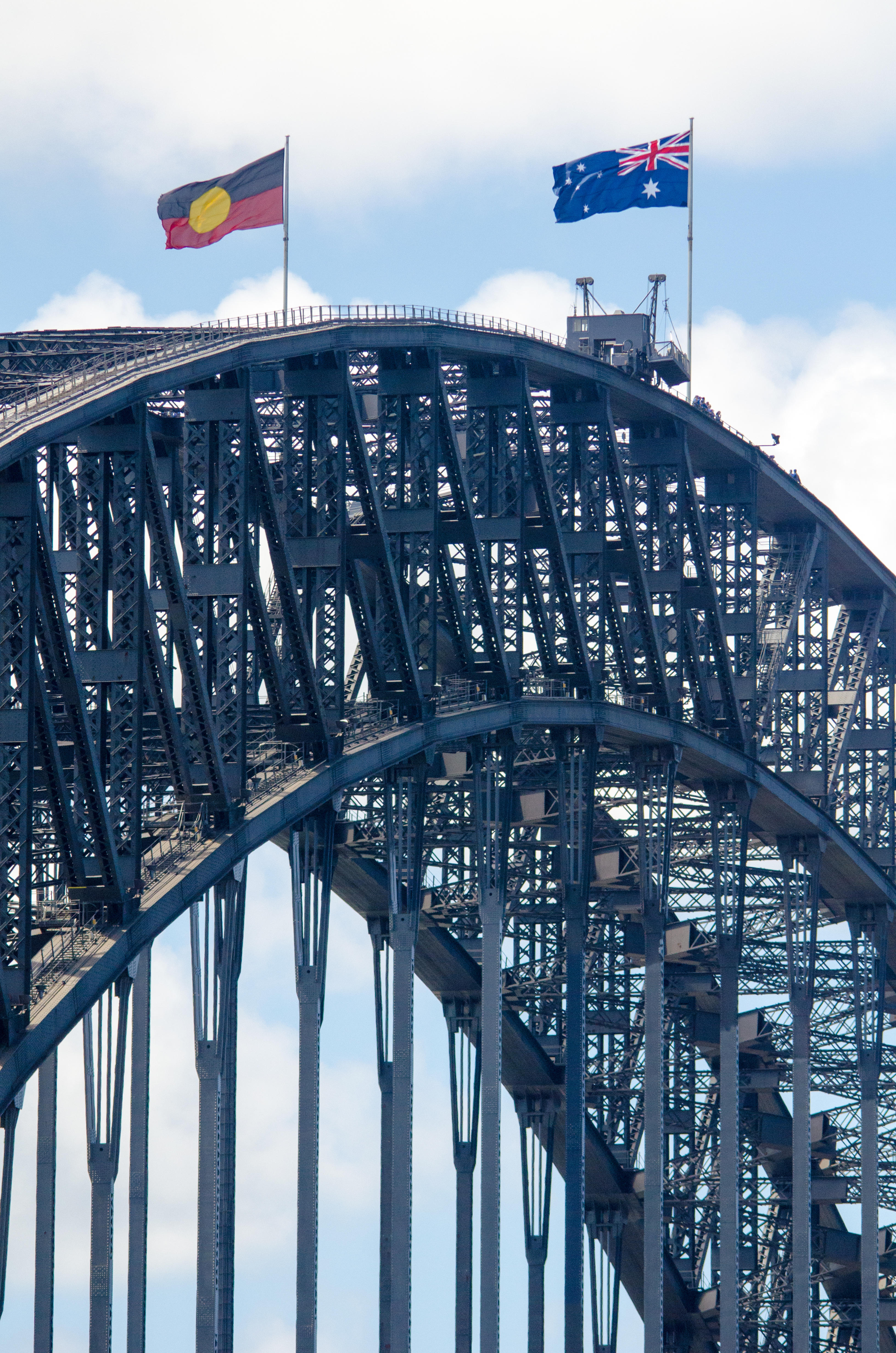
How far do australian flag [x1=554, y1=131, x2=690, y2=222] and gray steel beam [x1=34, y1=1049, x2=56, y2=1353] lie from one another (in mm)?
35232

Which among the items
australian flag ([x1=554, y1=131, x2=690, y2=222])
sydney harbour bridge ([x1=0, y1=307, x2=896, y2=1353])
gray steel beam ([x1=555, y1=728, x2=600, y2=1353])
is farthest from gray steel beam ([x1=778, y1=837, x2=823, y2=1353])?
australian flag ([x1=554, y1=131, x2=690, y2=222])

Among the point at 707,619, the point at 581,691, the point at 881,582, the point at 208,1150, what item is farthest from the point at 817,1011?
the point at 208,1150

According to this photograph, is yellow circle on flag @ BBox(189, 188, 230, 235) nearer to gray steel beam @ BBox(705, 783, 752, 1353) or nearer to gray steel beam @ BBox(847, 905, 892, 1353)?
gray steel beam @ BBox(705, 783, 752, 1353)

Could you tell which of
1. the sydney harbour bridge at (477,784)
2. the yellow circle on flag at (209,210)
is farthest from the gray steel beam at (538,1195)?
the yellow circle on flag at (209,210)

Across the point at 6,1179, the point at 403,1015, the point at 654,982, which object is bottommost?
the point at 6,1179

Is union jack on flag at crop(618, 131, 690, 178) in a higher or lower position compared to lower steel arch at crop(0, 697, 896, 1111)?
higher

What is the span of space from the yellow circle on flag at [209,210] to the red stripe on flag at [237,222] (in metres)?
0.09

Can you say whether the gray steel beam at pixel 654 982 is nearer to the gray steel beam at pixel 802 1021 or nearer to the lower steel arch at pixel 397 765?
the lower steel arch at pixel 397 765

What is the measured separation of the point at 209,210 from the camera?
254 feet

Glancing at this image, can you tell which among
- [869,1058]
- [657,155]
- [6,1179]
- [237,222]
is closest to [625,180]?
[657,155]

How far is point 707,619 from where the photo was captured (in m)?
101

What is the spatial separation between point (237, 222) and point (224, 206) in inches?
22.4

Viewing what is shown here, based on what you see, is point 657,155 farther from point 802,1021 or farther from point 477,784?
point 802,1021

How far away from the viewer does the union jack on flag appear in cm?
9544
